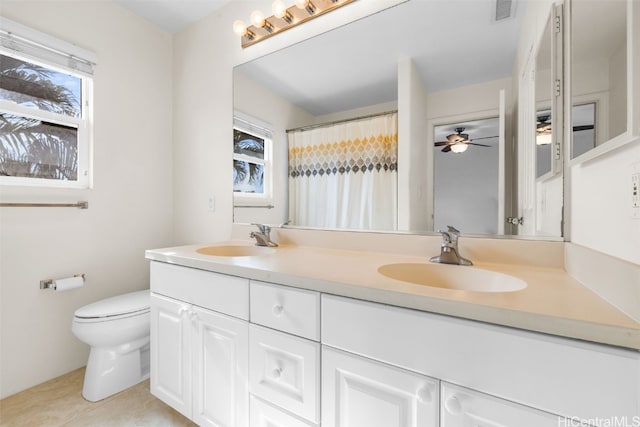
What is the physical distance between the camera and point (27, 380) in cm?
160

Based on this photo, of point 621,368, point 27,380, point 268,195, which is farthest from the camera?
point 268,195

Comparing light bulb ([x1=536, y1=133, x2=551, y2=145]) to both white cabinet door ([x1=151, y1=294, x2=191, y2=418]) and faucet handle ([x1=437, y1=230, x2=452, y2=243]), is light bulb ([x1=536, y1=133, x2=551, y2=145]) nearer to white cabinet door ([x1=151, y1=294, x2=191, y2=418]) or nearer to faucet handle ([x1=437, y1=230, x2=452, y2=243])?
faucet handle ([x1=437, y1=230, x2=452, y2=243])

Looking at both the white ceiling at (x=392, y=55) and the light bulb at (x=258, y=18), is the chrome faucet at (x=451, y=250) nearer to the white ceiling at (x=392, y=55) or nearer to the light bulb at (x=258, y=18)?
the white ceiling at (x=392, y=55)

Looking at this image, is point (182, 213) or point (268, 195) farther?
point (182, 213)

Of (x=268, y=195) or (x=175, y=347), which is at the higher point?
(x=268, y=195)

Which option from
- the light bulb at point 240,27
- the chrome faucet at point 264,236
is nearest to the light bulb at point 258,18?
the light bulb at point 240,27

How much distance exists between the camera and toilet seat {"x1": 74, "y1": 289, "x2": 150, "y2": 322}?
1.50 metres

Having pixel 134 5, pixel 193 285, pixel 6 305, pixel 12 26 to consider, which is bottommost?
pixel 6 305

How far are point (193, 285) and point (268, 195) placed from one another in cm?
74

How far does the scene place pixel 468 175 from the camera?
1.14 m

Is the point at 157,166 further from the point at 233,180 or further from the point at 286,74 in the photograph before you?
the point at 286,74

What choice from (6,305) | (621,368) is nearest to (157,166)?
(6,305)

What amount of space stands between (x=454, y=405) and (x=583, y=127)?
857 mm

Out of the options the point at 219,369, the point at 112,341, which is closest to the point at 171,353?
the point at 219,369
